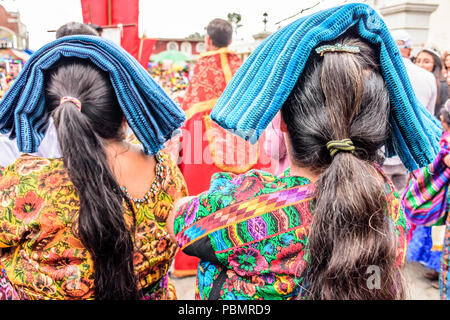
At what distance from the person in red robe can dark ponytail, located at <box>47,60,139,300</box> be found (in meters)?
1.82

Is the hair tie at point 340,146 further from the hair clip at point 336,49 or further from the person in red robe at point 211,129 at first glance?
the person in red robe at point 211,129

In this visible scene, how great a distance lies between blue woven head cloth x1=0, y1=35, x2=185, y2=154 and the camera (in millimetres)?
1076

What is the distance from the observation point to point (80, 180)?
3.26 ft

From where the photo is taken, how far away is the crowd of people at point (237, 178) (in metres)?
0.81

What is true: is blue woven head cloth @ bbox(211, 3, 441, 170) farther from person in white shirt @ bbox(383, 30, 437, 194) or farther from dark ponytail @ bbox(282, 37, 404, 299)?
person in white shirt @ bbox(383, 30, 437, 194)

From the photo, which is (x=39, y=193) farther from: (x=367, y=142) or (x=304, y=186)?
(x=367, y=142)

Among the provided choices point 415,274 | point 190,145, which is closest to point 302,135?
point 190,145

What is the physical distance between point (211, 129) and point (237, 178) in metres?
1.99

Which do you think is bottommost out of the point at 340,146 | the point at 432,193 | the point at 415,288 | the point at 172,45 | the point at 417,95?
the point at 415,288

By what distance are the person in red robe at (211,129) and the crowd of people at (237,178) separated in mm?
1610

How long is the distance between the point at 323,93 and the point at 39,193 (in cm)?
89

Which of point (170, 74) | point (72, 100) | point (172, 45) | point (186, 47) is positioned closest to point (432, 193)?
point (72, 100)

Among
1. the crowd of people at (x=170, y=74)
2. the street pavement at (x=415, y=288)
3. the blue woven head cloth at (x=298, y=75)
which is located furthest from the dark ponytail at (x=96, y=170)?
the crowd of people at (x=170, y=74)

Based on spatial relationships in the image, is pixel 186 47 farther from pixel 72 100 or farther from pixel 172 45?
pixel 72 100
